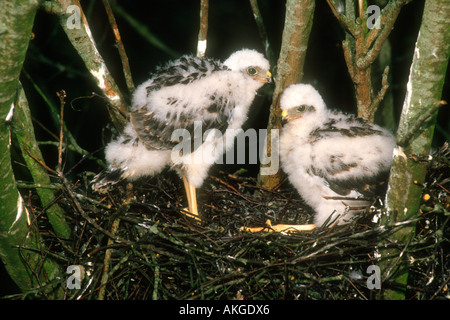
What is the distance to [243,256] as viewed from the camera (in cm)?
306

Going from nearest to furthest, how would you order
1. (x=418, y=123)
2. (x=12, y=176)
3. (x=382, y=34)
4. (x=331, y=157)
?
1. (x=418, y=123)
2. (x=12, y=176)
3. (x=331, y=157)
4. (x=382, y=34)

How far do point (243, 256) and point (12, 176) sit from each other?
4.83 feet

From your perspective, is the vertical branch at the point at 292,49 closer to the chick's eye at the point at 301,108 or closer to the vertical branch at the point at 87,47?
the chick's eye at the point at 301,108

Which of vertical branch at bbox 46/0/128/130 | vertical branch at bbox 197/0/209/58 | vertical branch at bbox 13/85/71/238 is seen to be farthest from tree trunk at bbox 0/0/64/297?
vertical branch at bbox 197/0/209/58

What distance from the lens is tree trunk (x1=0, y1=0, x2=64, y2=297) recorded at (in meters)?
2.21

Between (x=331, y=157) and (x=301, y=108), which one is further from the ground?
(x=301, y=108)

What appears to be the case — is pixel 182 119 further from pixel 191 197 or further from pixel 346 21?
pixel 346 21

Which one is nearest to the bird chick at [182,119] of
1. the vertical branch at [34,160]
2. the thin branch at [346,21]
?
the vertical branch at [34,160]

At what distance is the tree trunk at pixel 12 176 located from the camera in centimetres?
221

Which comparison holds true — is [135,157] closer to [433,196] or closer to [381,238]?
[381,238]

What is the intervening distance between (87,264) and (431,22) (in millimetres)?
2408

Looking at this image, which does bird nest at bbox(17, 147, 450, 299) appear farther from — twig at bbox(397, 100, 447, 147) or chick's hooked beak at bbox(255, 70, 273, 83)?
chick's hooked beak at bbox(255, 70, 273, 83)

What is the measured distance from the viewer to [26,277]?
294 centimetres

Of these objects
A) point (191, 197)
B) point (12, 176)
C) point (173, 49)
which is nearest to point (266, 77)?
point (191, 197)
